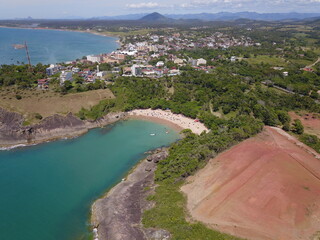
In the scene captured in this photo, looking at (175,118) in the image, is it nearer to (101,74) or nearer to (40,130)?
(40,130)

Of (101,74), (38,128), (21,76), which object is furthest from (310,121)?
(21,76)

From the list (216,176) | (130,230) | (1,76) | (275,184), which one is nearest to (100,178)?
(130,230)

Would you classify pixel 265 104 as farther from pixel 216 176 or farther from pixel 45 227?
pixel 45 227

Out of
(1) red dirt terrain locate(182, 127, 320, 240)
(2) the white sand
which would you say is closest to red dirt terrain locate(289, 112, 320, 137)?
(1) red dirt terrain locate(182, 127, 320, 240)

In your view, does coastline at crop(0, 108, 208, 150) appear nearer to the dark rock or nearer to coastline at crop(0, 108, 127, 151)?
coastline at crop(0, 108, 127, 151)

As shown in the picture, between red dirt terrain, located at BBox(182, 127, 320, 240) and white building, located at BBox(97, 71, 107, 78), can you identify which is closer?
red dirt terrain, located at BBox(182, 127, 320, 240)

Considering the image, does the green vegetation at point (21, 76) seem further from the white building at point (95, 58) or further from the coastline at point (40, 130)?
the white building at point (95, 58)
